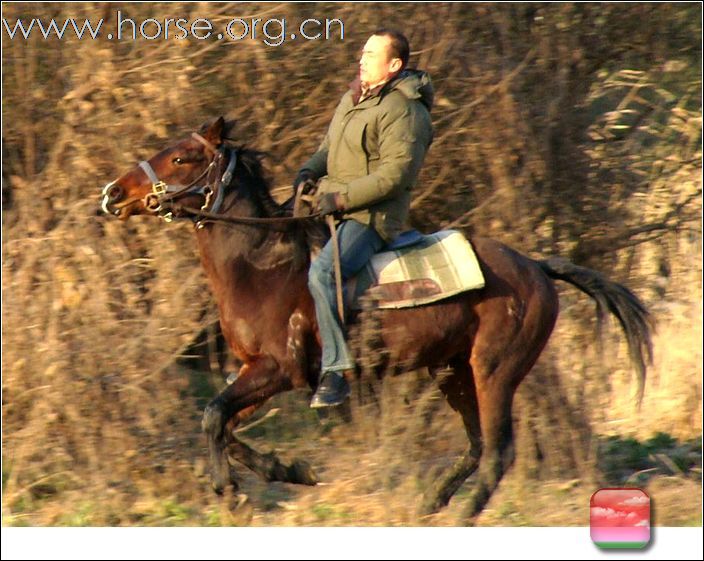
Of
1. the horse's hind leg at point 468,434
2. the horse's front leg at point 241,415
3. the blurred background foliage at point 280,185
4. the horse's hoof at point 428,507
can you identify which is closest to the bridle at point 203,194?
the horse's front leg at point 241,415

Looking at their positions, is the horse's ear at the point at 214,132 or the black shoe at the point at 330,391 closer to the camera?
the black shoe at the point at 330,391

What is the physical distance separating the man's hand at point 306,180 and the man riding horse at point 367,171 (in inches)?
0.8

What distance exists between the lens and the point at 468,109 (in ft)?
26.6

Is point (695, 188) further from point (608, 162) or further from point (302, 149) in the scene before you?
point (302, 149)

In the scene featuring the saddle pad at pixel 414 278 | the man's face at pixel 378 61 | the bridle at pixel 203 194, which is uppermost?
the man's face at pixel 378 61

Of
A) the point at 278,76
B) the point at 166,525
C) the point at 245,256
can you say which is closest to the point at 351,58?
the point at 278,76

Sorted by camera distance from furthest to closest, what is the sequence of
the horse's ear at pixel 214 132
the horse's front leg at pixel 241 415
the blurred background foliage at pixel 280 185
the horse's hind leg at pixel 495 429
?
the blurred background foliage at pixel 280 185
the horse's hind leg at pixel 495 429
the horse's ear at pixel 214 132
the horse's front leg at pixel 241 415

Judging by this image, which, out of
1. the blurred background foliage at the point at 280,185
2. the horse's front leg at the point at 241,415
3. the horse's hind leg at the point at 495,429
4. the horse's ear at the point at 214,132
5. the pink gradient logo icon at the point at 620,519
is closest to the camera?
the pink gradient logo icon at the point at 620,519

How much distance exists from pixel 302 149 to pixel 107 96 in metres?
1.30

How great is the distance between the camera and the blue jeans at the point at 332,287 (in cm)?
656

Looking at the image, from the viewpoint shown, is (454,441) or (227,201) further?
(454,441)

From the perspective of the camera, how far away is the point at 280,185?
805cm

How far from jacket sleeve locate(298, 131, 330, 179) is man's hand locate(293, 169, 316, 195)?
0.03 meters

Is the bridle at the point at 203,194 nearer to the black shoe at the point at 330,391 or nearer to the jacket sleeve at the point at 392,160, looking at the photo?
the jacket sleeve at the point at 392,160
